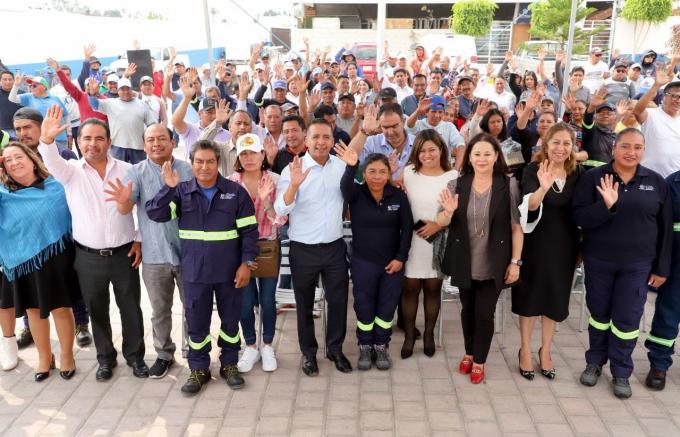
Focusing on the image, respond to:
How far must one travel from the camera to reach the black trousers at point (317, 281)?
12.5 ft

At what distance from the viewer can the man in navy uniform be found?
348 cm

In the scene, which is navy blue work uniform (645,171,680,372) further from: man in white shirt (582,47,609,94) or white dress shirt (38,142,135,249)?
man in white shirt (582,47,609,94)

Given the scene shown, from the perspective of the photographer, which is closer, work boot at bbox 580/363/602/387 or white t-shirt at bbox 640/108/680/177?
work boot at bbox 580/363/602/387

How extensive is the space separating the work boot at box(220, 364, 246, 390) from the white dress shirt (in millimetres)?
1181

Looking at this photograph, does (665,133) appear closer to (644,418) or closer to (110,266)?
(644,418)

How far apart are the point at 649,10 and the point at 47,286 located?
31197 mm

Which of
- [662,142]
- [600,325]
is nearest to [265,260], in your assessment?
[600,325]

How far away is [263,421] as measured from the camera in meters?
3.50

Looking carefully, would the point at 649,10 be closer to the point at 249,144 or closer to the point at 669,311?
the point at 669,311

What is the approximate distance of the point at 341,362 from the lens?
Result: 13.4 feet

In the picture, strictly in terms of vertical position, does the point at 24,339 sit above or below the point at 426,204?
below

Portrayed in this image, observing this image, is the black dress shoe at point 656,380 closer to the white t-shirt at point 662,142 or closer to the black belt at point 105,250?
the white t-shirt at point 662,142

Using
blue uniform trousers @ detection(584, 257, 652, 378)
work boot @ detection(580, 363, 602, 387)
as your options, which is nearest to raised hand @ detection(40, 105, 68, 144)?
blue uniform trousers @ detection(584, 257, 652, 378)

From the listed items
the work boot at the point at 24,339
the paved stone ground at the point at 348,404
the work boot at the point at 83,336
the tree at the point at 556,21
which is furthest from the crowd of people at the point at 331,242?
the tree at the point at 556,21
